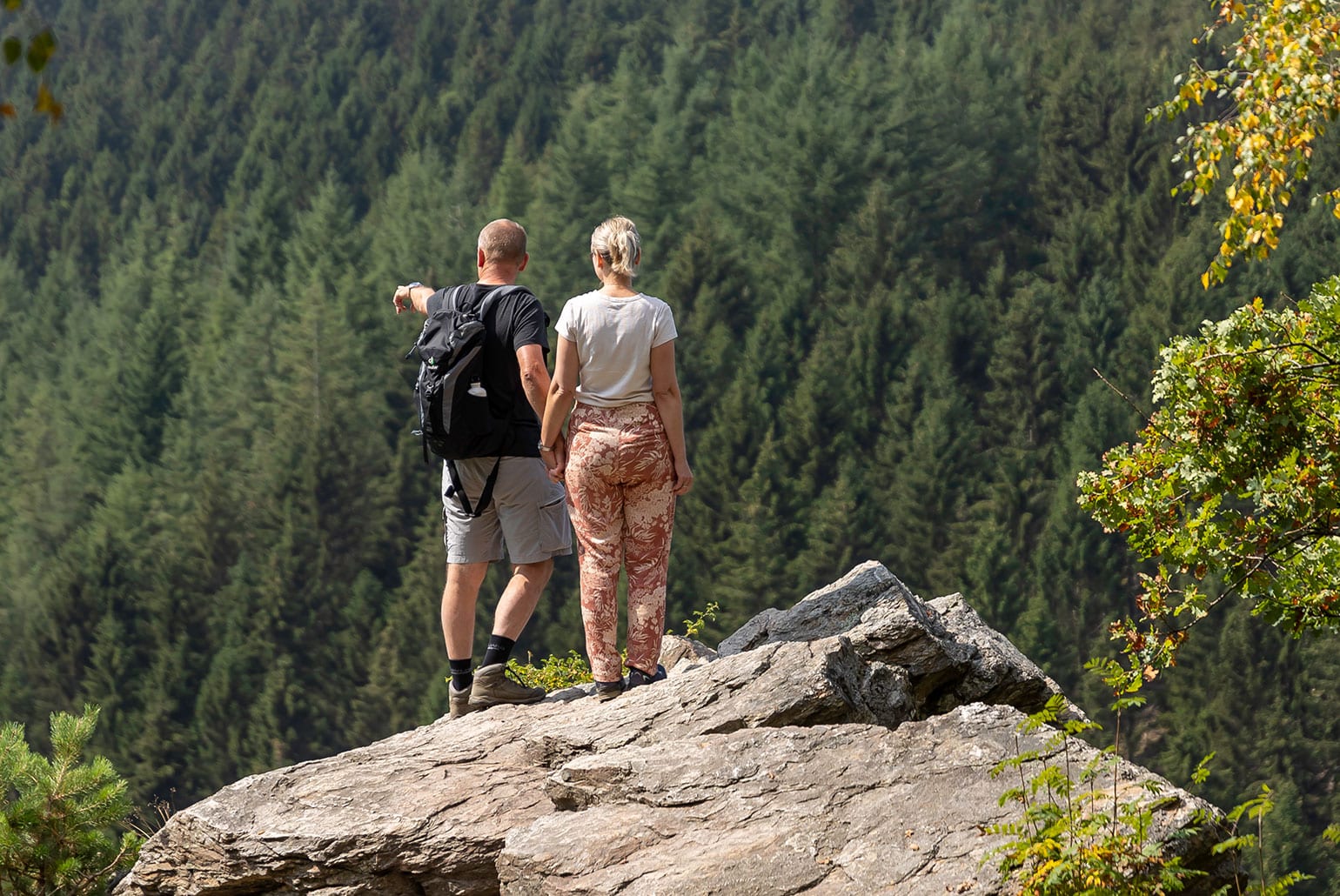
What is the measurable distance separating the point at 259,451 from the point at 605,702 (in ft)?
182

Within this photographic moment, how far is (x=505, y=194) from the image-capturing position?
223ft

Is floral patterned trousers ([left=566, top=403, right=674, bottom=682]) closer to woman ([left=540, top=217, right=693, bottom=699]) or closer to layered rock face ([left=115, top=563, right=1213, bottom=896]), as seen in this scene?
woman ([left=540, top=217, right=693, bottom=699])

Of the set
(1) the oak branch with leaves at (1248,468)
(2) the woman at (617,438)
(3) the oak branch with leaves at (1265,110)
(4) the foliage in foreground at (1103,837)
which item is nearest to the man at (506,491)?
(2) the woman at (617,438)

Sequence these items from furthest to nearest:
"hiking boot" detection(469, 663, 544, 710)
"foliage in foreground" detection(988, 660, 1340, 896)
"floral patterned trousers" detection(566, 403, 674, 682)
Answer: "hiking boot" detection(469, 663, 544, 710), "floral patterned trousers" detection(566, 403, 674, 682), "foliage in foreground" detection(988, 660, 1340, 896)

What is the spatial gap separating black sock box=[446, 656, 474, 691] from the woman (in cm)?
57

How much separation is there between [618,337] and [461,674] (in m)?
1.49

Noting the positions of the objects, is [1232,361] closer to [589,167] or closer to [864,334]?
[864,334]

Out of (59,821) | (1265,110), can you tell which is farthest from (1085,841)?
(1265,110)

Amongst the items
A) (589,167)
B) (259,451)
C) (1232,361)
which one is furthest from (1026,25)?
(1232,361)

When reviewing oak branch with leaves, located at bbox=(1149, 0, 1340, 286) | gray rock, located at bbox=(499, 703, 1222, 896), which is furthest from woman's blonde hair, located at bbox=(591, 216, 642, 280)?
oak branch with leaves, located at bbox=(1149, 0, 1340, 286)

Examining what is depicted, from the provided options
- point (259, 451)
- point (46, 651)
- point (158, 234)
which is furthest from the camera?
point (158, 234)

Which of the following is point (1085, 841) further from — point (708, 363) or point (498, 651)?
point (708, 363)

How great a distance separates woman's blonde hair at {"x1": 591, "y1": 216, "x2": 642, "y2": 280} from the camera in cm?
520

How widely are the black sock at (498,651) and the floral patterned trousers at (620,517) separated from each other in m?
0.32
